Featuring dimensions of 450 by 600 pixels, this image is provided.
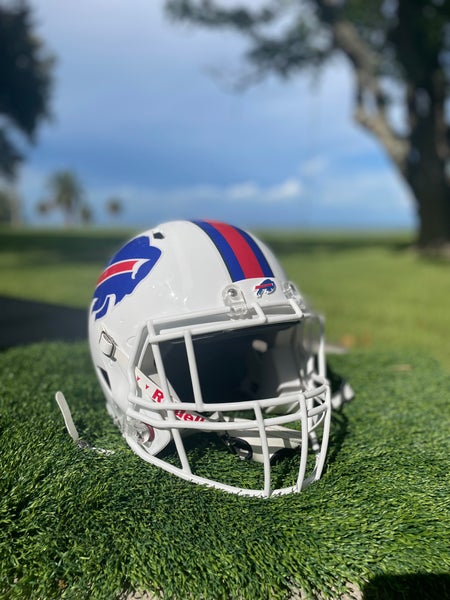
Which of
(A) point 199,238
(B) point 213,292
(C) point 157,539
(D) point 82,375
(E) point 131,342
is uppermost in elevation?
(A) point 199,238

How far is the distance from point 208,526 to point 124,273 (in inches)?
45.6

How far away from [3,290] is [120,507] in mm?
6443

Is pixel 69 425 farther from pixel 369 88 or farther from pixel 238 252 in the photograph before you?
pixel 369 88

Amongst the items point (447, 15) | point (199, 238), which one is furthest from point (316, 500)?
point (447, 15)

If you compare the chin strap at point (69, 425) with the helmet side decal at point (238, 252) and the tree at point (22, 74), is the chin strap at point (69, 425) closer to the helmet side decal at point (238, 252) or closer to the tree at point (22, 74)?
the helmet side decal at point (238, 252)

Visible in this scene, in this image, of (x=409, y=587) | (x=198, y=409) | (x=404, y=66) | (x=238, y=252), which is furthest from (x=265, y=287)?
(x=404, y=66)

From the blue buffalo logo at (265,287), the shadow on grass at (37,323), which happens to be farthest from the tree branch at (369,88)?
the blue buffalo logo at (265,287)

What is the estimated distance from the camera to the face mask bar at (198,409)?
1860mm

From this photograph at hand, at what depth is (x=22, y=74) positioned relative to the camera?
49.3 ft

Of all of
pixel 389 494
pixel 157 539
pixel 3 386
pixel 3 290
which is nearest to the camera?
pixel 157 539

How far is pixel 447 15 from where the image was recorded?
1052 cm

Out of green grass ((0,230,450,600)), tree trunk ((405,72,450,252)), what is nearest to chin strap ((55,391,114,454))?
green grass ((0,230,450,600))

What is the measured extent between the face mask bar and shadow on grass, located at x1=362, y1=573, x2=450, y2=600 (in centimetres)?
43

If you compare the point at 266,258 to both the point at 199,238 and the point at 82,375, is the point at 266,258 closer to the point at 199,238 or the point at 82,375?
the point at 199,238
